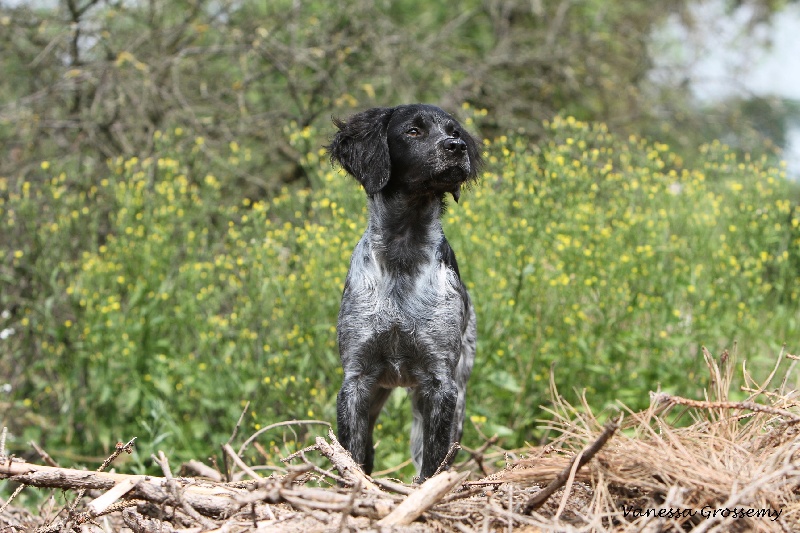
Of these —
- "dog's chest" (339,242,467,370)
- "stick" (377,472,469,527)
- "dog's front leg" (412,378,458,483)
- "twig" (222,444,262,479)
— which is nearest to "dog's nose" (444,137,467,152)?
"dog's chest" (339,242,467,370)

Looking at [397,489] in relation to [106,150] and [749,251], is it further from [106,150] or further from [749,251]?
[106,150]

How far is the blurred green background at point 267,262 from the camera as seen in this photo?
15.5 feet

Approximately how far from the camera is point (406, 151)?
339 cm

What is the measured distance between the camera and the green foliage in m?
4.71

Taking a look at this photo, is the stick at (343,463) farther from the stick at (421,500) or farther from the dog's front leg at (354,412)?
the dog's front leg at (354,412)

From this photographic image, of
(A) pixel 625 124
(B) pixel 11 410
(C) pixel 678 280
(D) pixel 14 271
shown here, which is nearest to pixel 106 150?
(D) pixel 14 271

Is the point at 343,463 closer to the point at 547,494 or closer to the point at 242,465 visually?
the point at 242,465

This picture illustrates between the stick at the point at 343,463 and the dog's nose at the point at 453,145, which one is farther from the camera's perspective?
the dog's nose at the point at 453,145

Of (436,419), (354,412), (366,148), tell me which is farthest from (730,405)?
(366,148)

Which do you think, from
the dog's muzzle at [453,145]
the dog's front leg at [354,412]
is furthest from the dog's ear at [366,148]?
the dog's front leg at [354,412]

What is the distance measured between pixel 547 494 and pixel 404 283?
1.36m

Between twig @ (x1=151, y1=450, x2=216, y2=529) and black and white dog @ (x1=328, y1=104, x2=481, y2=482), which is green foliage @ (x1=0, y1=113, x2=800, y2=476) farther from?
twig @ (x1=151, y1=450, x2=216, y2=529)

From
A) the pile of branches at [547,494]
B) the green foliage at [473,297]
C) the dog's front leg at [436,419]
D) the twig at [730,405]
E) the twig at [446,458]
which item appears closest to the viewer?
the pile of branches at [547,494]

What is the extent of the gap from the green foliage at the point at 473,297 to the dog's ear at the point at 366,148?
1174 mm
